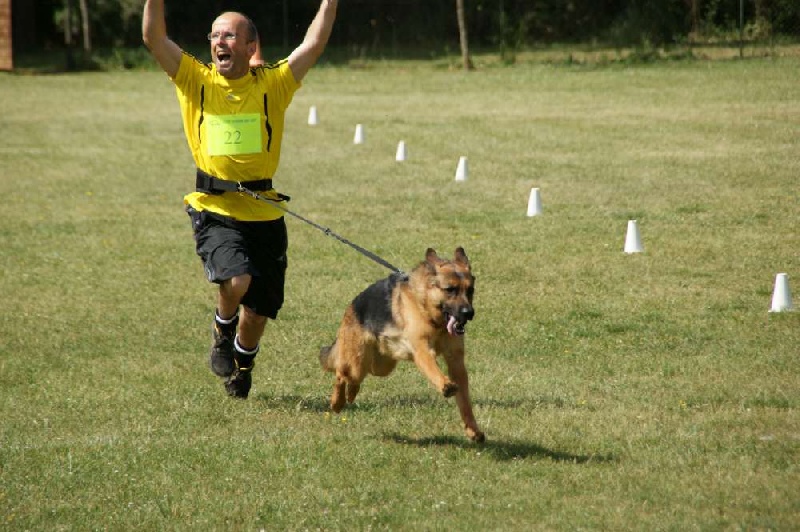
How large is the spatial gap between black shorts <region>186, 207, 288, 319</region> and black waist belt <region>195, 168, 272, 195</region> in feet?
0.58

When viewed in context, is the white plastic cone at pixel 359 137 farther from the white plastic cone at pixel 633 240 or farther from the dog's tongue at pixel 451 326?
the dog's tongue at pixel 451 326

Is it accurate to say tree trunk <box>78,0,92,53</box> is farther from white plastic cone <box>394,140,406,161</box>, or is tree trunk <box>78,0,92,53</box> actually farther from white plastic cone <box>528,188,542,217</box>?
white plastic cone <box>528,188,542,217</box>

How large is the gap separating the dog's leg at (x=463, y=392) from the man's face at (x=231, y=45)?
2235mm

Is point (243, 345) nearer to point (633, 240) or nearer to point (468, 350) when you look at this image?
point (468, 350)

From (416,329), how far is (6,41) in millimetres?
41042

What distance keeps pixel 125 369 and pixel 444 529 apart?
401 centimetres

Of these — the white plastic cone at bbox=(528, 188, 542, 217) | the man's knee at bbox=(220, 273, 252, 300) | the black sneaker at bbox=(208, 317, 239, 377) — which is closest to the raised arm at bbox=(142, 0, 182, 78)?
the man's knee at bbox=(220, 273, 252, 300)

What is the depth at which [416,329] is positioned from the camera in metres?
6.46

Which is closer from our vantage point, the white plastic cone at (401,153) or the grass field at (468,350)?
the grass field at (468,350)

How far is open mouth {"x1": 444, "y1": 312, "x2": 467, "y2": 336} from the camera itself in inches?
244

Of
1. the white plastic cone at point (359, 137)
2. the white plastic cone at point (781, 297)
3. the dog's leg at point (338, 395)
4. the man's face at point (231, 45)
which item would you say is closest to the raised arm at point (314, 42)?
the man's face at point (231, 45)

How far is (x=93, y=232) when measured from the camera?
14.9m

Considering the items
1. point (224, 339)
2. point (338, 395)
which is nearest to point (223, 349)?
point (224, 339)

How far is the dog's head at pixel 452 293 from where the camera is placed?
6.15 meters
